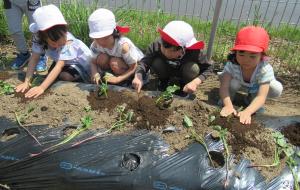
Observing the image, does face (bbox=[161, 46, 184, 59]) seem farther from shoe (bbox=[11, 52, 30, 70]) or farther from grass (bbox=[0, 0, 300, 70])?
shoe (bbox=[11, 52, 30, 70])

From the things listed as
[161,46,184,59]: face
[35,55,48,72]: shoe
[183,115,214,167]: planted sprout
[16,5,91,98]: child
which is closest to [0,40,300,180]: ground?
[183,115,214,167]: planted sprout

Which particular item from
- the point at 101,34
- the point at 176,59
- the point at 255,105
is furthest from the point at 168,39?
the point at 255,105

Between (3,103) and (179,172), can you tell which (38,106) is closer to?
(3,103)

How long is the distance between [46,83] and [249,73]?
1.49 meters

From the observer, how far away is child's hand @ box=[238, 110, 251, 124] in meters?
2.43

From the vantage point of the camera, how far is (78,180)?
2.17 m

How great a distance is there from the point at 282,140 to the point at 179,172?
676 mm

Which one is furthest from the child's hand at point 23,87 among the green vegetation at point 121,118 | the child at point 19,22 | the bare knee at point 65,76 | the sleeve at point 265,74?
the sleeve at point 265,74

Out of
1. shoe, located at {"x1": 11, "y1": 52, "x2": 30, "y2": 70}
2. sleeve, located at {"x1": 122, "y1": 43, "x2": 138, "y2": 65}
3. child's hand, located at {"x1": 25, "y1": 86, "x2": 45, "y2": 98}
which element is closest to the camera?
child's hand, located at {"x1": 25, "y1": 86, "x2": 45, "y2": 98}

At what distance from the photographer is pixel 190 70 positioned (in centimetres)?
309

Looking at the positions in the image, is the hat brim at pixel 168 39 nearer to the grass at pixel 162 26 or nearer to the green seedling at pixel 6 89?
the green seedling at pixel 6 89

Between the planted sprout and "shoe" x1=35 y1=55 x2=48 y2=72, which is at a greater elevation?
the planted sprout

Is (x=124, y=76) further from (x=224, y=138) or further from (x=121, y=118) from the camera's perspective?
(x=224, y=138)

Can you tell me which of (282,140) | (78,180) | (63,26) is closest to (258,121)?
(282,140)
